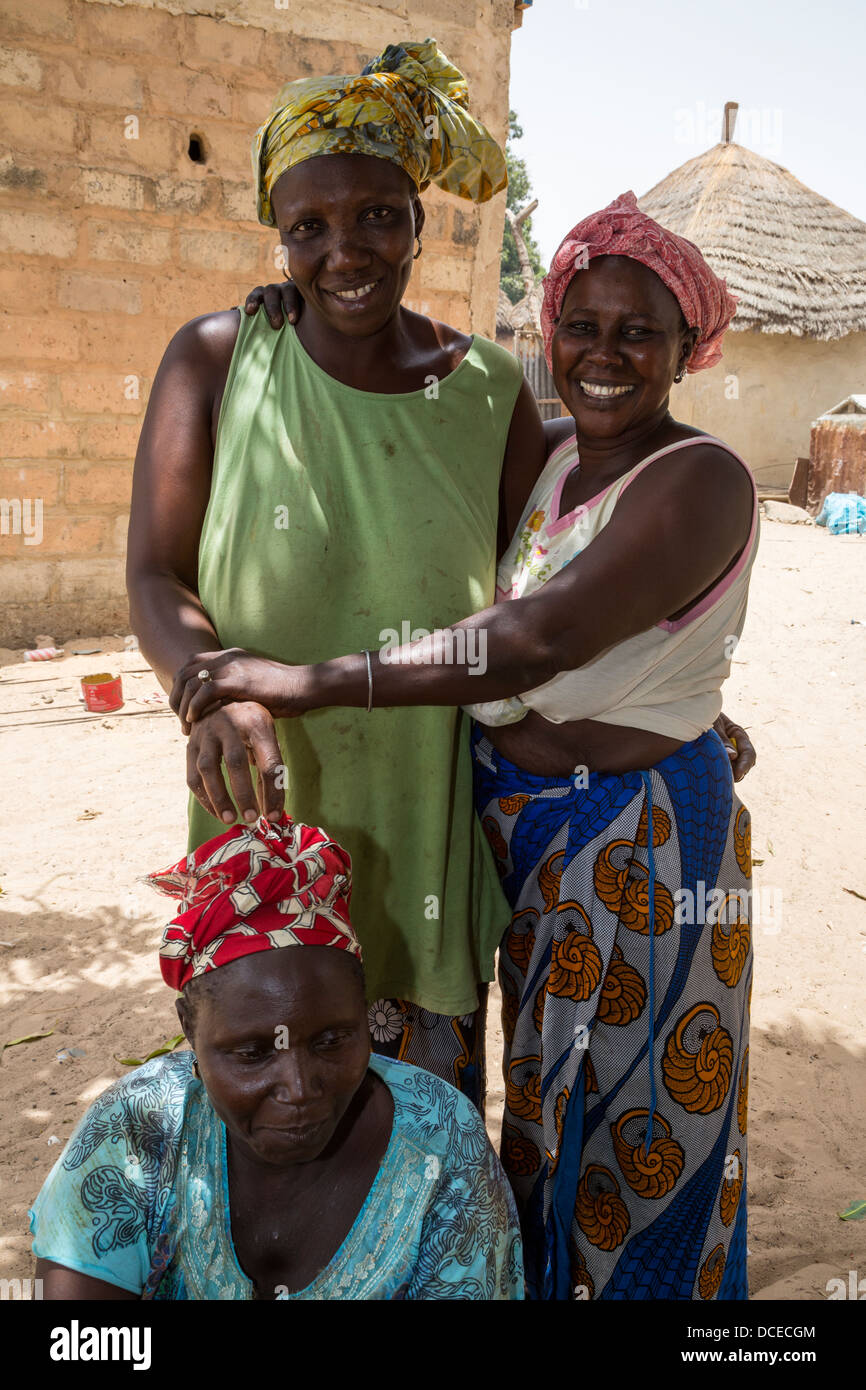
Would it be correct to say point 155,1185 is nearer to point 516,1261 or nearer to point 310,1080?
point 310,1080

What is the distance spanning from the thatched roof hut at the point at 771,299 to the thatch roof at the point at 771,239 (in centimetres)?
2

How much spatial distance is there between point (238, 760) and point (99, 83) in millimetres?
5804

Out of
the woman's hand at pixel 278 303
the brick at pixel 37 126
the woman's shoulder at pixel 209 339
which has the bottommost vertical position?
the woman's shoulder at pixel 209 339

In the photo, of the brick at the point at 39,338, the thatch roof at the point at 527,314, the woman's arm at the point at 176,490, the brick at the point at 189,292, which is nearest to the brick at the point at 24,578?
the brick at the point at 39,338

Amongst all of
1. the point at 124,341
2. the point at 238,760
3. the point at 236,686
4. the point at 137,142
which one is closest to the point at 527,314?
the point at 137,142

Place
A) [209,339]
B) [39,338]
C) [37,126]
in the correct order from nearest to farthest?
[209,339] < [37,126] < [39,338]

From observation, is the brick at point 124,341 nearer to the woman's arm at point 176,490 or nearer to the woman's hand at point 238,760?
the woman's arm at point 176,490

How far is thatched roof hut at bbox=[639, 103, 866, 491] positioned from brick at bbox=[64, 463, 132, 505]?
348 inches

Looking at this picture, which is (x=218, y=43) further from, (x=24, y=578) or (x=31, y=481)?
(x=24, y=578)

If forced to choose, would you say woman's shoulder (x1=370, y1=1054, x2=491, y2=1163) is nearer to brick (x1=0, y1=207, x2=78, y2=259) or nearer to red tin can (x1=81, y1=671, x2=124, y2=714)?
red tin can (x1=81, y1=671, x2=124, y2=714)

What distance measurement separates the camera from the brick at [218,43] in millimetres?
5969

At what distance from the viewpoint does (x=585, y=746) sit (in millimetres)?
1884

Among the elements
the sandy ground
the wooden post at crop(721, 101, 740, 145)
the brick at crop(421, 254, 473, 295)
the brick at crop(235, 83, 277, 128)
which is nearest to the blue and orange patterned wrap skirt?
the sandy ground
